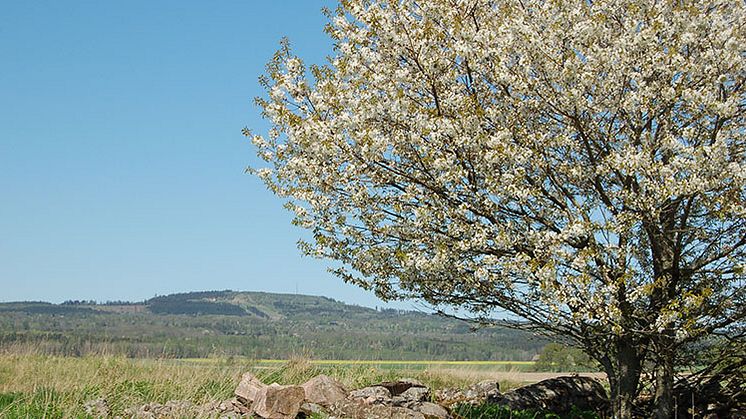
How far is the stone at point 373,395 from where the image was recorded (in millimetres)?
12000

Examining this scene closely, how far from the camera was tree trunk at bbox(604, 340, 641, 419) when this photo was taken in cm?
1060

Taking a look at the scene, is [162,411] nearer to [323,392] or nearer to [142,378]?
[323,392]

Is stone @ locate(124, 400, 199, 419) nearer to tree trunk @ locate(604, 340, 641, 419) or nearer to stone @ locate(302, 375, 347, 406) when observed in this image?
stone @ locate(302, 375, 347, 406)

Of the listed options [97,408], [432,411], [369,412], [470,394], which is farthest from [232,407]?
[470,394]

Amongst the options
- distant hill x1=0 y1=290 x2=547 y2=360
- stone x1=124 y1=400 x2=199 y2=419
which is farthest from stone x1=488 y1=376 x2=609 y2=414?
distant hill x1=0 y1=290 x2=547 y2=360

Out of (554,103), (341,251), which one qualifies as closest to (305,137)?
(341,251)

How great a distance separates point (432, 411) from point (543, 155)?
4.74m

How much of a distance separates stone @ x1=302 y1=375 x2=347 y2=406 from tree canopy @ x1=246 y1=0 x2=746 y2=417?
2.30 m

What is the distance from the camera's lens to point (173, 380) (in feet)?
44.3

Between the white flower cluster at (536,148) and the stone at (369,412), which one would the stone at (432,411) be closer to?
the stone at (369,412)

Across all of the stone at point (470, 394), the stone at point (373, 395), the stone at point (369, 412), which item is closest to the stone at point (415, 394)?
the stone at point (373, 395)

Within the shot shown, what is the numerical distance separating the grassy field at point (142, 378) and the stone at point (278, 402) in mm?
1177

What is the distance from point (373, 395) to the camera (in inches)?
484

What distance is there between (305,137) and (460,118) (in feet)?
6.68
